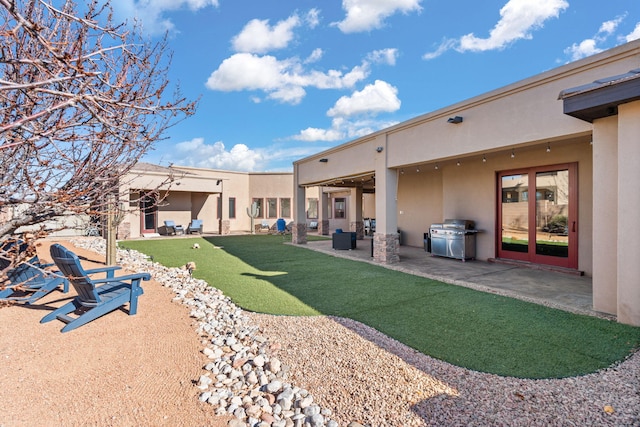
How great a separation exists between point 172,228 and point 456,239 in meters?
15.8

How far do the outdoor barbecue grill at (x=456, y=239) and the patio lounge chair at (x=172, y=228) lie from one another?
48.9ft

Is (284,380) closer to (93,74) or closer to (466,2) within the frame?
(93,74)

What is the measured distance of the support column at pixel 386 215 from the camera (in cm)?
896

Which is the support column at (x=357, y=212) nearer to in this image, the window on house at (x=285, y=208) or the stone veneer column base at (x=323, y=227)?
the stone veneer column base at (x=323, y=227)

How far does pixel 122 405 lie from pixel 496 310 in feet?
16.6

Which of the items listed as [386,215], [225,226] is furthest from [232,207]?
[386,215]

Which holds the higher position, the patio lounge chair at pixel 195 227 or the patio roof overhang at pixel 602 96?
the patio roof overhang at pixel 602 96

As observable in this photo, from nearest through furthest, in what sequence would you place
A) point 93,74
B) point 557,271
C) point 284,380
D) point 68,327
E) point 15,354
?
point 93,74 < point 284,380 < point 15,354 < point 68,327 < point 557,271

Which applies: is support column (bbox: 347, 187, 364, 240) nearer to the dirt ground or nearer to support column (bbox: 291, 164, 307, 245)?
support column (bbox: 291, 164, 307, 245)

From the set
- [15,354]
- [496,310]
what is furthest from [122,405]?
[496,310]

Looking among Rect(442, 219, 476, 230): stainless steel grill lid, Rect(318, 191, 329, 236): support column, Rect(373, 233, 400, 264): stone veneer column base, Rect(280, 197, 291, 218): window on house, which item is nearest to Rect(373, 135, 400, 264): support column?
Rect(373, 233, 400, 264): stone veneer column base

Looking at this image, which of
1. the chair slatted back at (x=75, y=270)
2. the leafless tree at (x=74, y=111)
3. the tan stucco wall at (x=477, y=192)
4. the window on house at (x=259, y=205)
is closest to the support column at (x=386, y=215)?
the tan stucco wall at (x=477, y=192)

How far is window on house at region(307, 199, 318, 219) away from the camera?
23.7m

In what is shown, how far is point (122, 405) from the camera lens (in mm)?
2580
